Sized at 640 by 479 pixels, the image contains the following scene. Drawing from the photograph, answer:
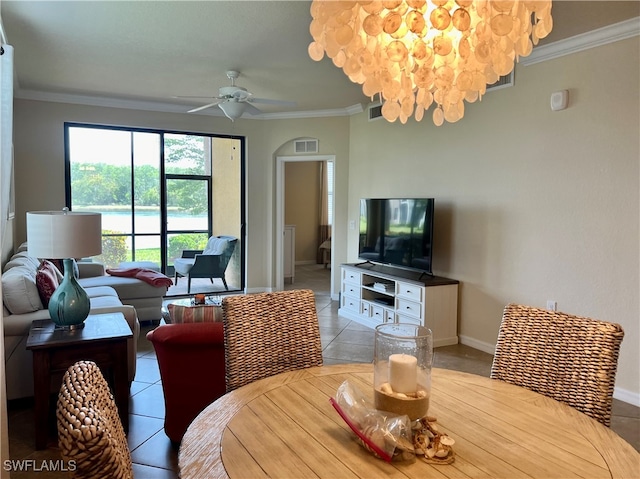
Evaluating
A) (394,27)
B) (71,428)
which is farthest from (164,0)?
(71,428)

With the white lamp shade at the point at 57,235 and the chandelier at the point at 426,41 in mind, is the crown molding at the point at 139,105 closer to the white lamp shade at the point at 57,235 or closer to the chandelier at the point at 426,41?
the white lamp shade at the point at 57,235

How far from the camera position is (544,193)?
3832 mm

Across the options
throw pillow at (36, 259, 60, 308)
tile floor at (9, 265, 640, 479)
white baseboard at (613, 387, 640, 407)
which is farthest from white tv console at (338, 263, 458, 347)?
throw pillow at (36, 259, 60, 308)

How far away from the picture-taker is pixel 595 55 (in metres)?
3.46

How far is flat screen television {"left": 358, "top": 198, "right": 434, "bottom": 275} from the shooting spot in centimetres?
468

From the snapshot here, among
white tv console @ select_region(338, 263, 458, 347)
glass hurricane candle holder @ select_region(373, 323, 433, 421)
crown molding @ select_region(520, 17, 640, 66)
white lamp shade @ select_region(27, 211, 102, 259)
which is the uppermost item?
crown molding @ select_region(520, 17, 640, 66)

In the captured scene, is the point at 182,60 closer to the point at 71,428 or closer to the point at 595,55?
the point at 595,55

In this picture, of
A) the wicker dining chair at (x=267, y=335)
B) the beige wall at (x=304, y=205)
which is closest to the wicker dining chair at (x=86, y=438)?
the wicker dining chair at (x=267, y=335)

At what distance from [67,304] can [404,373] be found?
2.46 meters

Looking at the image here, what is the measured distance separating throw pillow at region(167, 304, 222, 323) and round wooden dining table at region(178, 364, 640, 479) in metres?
1.12

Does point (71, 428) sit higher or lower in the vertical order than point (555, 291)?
higher

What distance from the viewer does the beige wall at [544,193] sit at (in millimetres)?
3293

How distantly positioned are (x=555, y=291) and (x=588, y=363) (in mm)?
2434

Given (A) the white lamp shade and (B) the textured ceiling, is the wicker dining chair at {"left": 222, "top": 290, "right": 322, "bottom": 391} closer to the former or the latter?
(A) the white lamp shade
